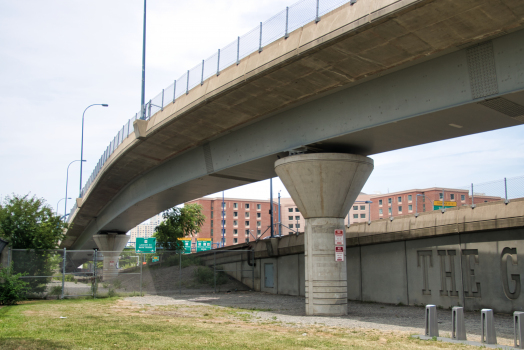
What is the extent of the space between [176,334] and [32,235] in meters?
16.0

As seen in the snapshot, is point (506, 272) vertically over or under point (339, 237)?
under

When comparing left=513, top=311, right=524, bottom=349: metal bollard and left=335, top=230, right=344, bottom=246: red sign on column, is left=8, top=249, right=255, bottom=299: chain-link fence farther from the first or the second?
left=513, top=311, right=524, bottom=349: metal bollard

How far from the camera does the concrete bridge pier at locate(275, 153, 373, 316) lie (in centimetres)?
1638

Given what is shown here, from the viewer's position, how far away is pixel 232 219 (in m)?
135

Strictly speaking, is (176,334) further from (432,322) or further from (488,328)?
(488,328)

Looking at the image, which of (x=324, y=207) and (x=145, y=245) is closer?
(x=324, y=207)

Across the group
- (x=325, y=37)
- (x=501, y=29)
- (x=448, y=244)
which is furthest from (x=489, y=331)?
(x=448, y=244)

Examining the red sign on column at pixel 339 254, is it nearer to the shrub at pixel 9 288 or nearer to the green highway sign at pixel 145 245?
the shrub at pixel 9 288

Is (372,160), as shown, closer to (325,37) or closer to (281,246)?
(325,37)

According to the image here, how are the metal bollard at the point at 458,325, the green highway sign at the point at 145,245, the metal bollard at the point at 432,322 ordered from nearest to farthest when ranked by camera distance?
the metal bollard at the point at 458,325 → the metal bollard at the point at 432,322 → the green highway sign at the point at 145,245

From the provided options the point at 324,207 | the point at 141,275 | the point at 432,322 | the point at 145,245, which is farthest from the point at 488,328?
the point at 145,245

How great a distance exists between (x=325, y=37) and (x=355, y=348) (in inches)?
295

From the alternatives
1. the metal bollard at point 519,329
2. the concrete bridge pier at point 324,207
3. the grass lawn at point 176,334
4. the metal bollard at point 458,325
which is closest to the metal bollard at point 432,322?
the metal bollard at point 458,325

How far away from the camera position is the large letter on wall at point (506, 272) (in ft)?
53.2
